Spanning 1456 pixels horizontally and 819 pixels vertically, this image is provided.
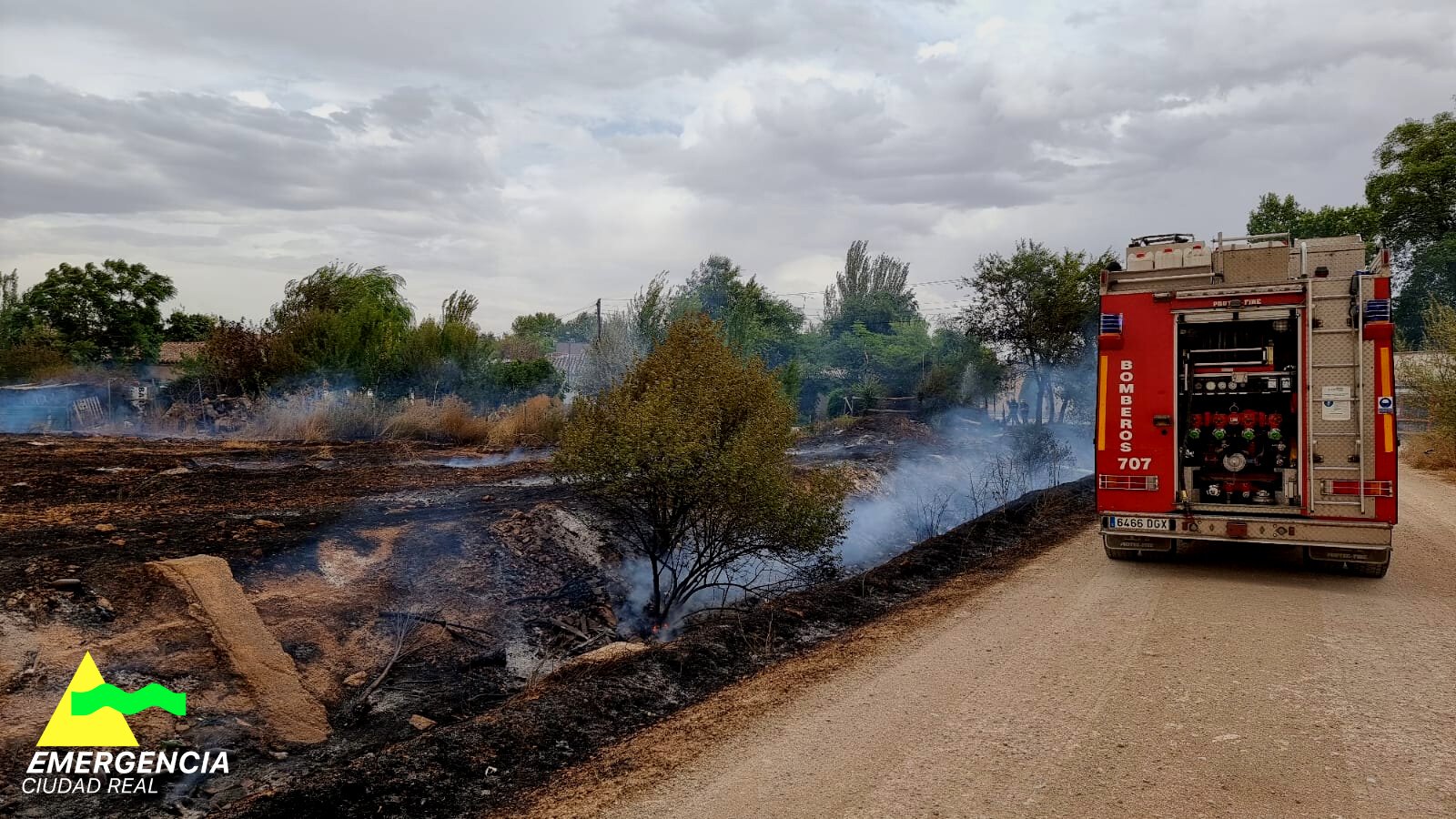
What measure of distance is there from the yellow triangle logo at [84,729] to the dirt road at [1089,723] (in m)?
3.40

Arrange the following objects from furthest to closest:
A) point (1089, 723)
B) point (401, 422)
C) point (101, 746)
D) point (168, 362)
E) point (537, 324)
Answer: point (537, 324)
point (168, 362)
point (401, 422)
point (101, 746)
point (1089, 723)

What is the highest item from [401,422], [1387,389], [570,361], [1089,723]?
[570,361]

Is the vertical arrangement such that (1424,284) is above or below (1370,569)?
above

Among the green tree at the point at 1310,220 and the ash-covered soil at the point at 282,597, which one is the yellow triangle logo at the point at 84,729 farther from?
the green tree at the point at 1310,220

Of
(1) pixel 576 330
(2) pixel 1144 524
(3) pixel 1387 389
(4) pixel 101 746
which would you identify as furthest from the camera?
(1) pixel 576 330

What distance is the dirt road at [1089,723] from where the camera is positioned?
4.33 m

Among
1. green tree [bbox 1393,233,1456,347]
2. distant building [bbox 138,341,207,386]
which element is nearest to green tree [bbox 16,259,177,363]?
distant building [bbox 138,341,207,386]

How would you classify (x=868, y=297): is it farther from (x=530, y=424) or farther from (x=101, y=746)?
(x=101, y=746)

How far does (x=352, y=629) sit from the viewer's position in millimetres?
8195

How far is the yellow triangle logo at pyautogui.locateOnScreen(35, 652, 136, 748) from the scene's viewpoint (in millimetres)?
5684

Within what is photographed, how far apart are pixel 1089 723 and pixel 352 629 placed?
6.49 metres

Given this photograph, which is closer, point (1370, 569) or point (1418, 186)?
point (1370, 569)

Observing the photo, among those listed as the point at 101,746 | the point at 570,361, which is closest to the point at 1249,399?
the point at 101,746

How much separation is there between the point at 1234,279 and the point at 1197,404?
1473 millimetres
